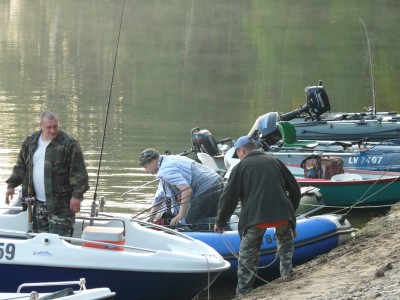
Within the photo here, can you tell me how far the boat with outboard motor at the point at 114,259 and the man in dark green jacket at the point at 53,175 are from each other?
0.86 ft

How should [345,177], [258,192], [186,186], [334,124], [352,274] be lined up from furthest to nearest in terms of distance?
1. [334,124]
2. [345,177]
3. [186,186]
4. [352,274]
5. [258,192]

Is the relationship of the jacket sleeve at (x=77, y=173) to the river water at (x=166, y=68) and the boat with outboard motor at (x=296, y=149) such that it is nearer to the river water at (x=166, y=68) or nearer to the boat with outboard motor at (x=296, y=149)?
the river water at (x=166, y=68)

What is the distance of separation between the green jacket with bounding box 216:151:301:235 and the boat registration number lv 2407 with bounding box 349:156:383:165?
23.7 feet

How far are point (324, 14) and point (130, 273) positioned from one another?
5706cm

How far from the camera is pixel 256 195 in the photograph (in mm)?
9469

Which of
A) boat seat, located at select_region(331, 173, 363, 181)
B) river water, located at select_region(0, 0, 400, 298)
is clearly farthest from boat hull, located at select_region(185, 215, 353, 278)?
boat seat, located at select_region(331, 173, 363, 181)

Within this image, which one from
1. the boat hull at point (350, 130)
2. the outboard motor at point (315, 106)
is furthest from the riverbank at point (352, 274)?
the outboard motor at point (315, 106)

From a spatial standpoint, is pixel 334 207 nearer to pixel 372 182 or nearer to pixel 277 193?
pixel 372 182

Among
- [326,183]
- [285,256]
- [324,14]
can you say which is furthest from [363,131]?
[324,14]

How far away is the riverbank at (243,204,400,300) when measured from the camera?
28.6ft

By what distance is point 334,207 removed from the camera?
15.3m

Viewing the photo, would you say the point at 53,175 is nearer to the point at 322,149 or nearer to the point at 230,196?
the point at 230,196

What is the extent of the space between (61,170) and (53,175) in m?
0.09

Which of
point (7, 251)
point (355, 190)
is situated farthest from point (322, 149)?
point (7, 251)
